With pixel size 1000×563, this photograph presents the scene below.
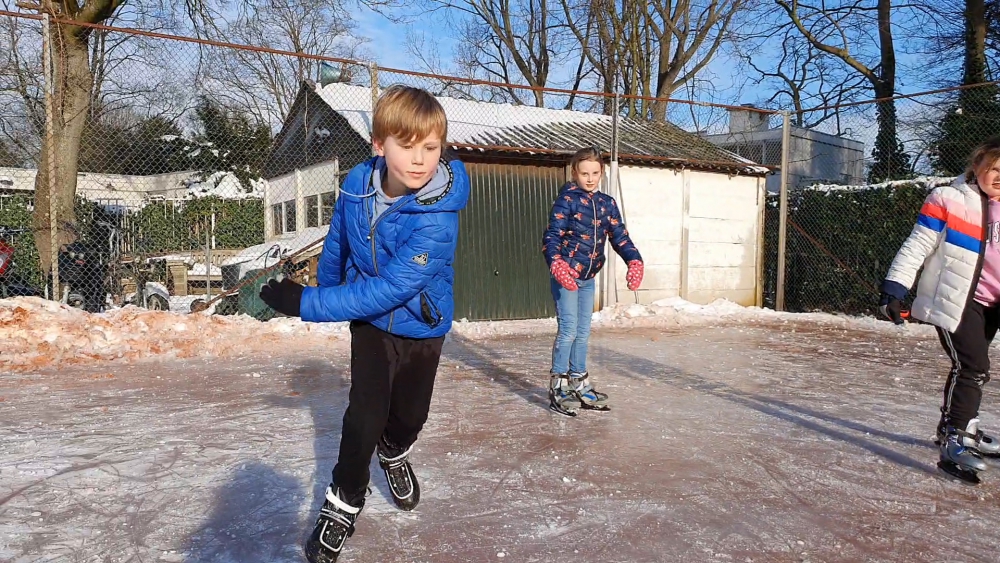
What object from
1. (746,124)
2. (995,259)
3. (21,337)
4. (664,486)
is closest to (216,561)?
(664,486)

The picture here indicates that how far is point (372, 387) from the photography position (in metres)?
2.25

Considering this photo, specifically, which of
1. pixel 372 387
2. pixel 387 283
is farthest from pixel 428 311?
pixel 372 387

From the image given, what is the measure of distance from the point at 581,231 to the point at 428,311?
216cm

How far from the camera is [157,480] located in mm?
2961

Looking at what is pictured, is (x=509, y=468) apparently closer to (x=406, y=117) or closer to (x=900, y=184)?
(x=406, y=117)

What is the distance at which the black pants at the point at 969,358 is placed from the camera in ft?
10.2

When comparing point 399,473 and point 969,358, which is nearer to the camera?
point 399,473

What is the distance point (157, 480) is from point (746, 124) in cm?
1133

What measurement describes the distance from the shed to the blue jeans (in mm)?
4745

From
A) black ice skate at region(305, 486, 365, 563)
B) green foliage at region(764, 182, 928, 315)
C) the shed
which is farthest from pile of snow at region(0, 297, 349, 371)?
green foliage at region(764, 182, 928, 315)

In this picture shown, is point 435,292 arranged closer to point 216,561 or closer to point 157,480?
point 216,561

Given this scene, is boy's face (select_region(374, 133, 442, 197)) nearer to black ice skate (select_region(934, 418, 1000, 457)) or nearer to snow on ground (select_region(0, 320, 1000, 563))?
snow on ground (select_region(0, 320, 1000, 563))

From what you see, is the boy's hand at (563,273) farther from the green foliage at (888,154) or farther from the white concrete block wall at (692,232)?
the green foliage at (888,154)

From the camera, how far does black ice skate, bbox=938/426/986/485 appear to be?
304cm
